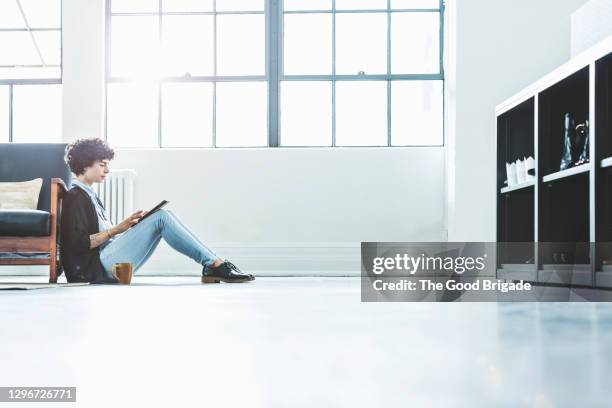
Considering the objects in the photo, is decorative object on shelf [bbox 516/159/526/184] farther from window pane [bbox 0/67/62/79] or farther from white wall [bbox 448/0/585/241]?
window pane [bbox 0/67/62/79]

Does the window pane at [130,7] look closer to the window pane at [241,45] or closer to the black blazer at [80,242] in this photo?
the window pane at [241,45]

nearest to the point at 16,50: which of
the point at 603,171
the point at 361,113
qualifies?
the point at 361,113

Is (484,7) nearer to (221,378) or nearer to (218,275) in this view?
(218,275)

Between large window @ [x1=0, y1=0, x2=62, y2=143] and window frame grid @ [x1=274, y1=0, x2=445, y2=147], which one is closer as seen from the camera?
window frame grid @ [x1=274, y1=0, x2=445, y2=147]

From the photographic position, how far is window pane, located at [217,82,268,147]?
21.3 feet

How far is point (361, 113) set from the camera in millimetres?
6402

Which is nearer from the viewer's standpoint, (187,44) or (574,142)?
(574,142)

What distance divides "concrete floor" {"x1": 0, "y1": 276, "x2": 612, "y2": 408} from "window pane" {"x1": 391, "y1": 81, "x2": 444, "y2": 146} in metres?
4.27

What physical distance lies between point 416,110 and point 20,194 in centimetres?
295

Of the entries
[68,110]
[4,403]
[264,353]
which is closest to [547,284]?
[264,353]

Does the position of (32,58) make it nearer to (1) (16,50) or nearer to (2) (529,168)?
(1) (16,50)

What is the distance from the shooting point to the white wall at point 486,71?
5.83 m

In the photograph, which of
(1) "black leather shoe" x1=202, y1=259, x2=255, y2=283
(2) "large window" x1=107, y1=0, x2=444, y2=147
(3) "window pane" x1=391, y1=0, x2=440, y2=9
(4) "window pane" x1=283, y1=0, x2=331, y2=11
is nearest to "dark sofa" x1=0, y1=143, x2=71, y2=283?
(1) "black leather shoe" x1=202, y1=259, x2=255, y2=283

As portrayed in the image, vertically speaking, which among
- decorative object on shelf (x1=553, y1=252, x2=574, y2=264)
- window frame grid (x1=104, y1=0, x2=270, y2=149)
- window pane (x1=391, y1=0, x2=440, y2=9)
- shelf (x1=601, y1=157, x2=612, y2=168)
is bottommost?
decorative object on shelf (x1=553, y1=252, x2=574, y2=264)
